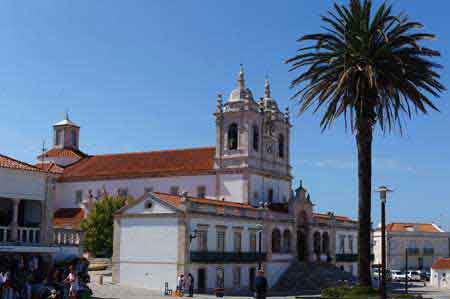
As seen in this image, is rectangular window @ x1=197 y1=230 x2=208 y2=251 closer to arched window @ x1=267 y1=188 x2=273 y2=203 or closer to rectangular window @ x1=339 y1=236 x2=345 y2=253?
arched window @ x1=267 y1=188 x2=273 y2=203

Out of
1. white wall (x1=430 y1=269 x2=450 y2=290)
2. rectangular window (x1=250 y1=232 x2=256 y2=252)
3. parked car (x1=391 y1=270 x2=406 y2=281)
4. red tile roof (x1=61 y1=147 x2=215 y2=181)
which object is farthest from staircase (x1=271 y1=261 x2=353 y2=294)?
parked car (x1=391 y1=270 x2=406 y2=281)

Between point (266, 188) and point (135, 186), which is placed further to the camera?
point (135, 186)

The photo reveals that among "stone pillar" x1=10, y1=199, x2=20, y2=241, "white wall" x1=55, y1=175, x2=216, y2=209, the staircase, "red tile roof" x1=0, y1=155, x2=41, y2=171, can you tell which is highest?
"white wall" x1=55, y1=175, x2=216, y2=209

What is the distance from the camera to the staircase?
5888cm

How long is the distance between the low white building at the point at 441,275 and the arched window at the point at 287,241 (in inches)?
724

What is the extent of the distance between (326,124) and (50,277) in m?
13.9

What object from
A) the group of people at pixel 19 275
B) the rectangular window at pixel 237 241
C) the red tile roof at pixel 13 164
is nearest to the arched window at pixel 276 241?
the rectangular window at pixel 237 241

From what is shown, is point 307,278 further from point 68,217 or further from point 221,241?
point 68,217

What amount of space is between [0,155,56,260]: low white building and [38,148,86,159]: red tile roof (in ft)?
143

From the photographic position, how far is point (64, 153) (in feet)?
260

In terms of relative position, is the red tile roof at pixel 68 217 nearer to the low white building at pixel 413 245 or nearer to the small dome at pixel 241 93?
the small dome at pixel 241 93

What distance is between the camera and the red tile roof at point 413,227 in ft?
356

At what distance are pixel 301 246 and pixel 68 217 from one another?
73.5ft

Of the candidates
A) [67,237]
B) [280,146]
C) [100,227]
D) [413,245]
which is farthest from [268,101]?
[413,245]
